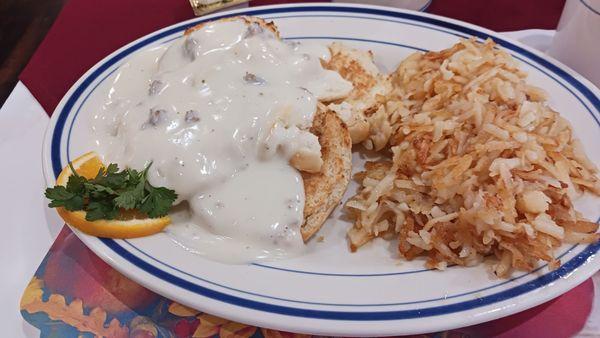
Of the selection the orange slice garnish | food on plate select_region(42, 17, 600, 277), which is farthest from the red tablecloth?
the orange slice garnish

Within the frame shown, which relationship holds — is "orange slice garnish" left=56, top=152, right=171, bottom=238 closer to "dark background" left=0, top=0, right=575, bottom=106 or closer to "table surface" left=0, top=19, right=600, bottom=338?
"table surface" left=0, top=19, right=600, bottom=338

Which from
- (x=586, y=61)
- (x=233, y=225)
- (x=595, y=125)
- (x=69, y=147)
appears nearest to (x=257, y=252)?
(x=233, y=225)

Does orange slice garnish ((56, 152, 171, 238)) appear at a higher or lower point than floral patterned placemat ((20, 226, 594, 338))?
higher

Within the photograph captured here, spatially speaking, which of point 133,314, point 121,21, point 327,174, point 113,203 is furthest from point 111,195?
point 121,21

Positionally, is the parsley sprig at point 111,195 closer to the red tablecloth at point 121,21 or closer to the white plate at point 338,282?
the white plate at point 338,282

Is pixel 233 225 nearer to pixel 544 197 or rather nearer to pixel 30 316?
pixel 30 316
